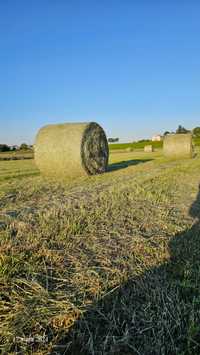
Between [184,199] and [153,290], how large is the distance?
11.3 feet

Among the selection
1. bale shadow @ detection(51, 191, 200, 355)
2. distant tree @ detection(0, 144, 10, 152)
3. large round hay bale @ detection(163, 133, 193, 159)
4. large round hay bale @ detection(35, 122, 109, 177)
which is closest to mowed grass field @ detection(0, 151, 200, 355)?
bale shadow @ detection(51, 191, 200, 355)

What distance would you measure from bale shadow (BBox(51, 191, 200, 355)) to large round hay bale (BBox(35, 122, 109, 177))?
23.3ft

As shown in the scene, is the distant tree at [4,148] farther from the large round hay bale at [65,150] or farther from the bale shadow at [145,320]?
the bale shadow at [145,320]

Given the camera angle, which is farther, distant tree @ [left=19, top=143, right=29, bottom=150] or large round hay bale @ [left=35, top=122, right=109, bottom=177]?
distant tree @ [left=19, top=143, right=29, bottom=150]

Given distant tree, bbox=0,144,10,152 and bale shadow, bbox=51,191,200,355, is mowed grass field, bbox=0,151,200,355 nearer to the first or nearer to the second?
bale shadow, bbox=51,191,200,355

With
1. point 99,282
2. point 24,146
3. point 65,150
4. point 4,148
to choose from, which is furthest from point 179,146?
point 24,146

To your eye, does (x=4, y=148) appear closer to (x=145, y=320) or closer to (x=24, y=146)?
(x=24, y=146)

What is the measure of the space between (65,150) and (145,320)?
25.4 feet

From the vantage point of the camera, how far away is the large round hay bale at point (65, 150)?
9461 millimetres

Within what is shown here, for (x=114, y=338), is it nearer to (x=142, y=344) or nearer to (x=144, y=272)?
(x=142, y=344)

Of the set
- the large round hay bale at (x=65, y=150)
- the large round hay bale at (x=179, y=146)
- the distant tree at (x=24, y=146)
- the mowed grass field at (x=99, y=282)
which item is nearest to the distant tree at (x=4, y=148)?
Answer: the distant tree at (x=24, y=146)

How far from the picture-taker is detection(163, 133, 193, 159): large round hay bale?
615 inches

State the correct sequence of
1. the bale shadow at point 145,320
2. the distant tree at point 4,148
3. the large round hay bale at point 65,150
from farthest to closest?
the distant tree at point 4,148, the large round hay bale at point 65,150, the bale shadow at point 145,320

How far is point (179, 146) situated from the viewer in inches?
625
